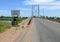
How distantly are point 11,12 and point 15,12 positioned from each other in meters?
1.75

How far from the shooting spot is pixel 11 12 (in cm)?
4475

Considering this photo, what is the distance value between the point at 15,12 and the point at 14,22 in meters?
2.44

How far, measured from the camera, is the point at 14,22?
44.4 meters

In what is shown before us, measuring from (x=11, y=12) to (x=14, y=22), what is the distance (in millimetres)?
2350

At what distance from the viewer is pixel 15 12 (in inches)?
1705
